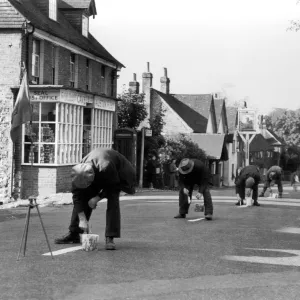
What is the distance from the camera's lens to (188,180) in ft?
57.7

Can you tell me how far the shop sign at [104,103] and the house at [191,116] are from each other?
22.8 meters

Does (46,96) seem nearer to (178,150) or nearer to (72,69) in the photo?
(72,69)

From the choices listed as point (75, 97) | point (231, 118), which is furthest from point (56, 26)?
point (231, 118)

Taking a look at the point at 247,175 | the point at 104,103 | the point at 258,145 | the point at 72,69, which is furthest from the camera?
the point at 258,145

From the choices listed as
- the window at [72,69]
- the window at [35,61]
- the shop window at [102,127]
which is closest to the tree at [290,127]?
the shop window at [102,127]

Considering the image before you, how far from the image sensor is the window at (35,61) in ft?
97.2

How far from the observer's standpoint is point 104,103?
33812mm

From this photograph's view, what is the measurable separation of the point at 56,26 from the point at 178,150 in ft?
60.6

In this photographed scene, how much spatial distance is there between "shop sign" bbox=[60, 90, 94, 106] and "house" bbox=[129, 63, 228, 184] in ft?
87.0

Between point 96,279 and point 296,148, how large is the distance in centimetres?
9721

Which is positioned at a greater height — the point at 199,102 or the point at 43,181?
the point at 199,102

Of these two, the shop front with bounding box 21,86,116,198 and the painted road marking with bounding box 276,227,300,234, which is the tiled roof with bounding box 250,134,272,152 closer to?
the shop front with bounding box 21,86,116,198

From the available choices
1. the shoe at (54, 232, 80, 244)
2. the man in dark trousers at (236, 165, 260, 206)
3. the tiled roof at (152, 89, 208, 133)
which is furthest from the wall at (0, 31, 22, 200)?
the tiled roof at (152, 89, 208, 133)

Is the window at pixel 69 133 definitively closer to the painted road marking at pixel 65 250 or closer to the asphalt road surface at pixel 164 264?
the asphalt road surface at pixel 164 264
